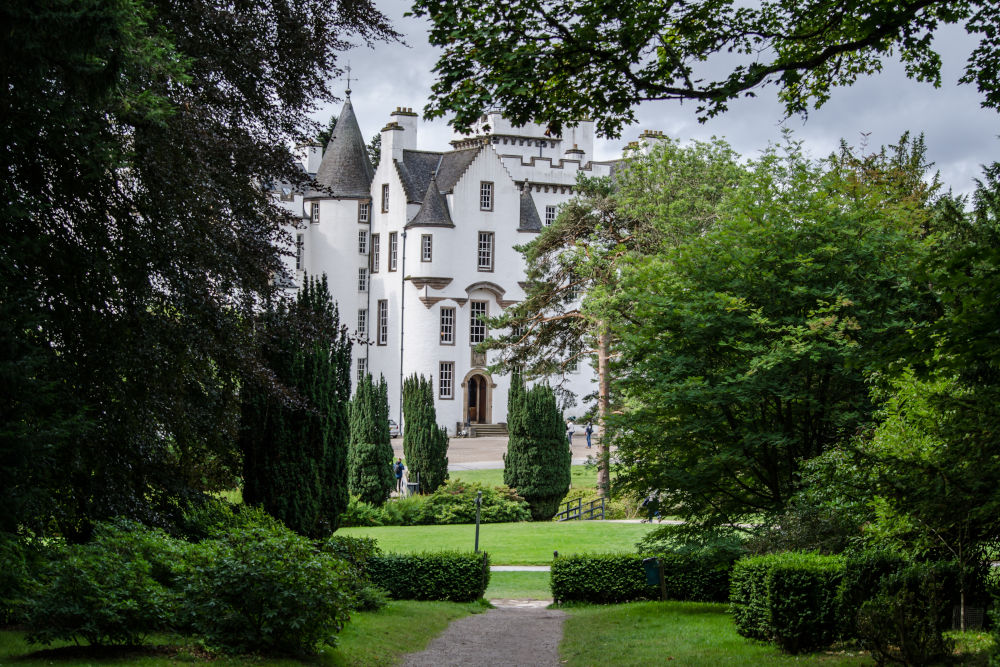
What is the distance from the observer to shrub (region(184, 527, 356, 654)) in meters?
9.60

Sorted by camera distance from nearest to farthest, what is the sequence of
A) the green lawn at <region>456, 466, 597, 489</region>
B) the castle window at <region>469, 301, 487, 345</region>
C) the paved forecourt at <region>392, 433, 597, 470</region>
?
the green lawn at <region>456, 466, 597, 489</region> < the paved forecourt at <region>392, 433, 597, 470</region> < the castle window at <region>469, 301, 487, 345</region>

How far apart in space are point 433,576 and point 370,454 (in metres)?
14.8

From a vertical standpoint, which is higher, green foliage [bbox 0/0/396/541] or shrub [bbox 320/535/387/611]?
green foliage [bbox 0/0/396/541]

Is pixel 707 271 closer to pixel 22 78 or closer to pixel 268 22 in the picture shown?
pixel 268 22

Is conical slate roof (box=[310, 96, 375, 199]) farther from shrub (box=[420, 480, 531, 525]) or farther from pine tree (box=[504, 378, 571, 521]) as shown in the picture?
shrub (box=[420, 480, 531, 525])

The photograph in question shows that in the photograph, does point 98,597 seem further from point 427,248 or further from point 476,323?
point 476,323

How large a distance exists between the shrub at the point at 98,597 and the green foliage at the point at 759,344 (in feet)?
29.3

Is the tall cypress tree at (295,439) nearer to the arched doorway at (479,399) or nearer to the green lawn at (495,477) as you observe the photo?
the green lawn at (495,477)

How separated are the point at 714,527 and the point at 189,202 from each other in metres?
10.0

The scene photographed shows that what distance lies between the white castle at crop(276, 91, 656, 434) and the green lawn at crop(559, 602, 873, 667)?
39740 millimetres

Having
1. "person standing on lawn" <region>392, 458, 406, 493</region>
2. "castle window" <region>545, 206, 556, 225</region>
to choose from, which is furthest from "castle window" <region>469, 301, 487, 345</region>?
"person standing on lawn" <region>392, 458, 406, 493</region>

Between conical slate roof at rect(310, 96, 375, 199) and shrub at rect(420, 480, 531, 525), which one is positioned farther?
conical slate roof at rect(310, 96, 375, 199)

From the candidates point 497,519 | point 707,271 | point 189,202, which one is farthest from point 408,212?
point 189,202

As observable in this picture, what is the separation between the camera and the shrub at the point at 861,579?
11172mm
